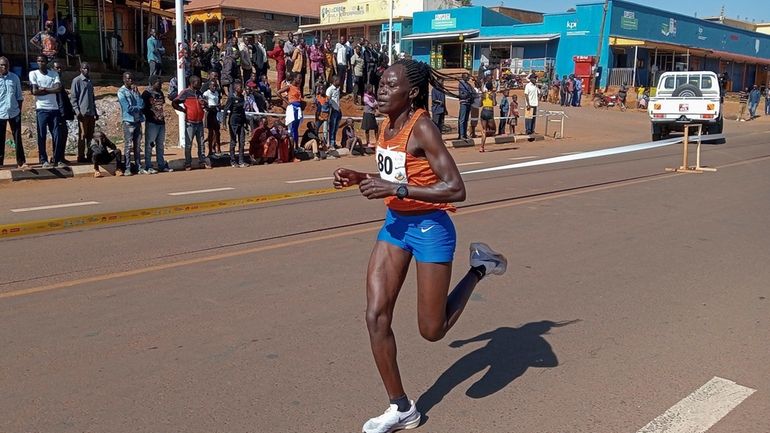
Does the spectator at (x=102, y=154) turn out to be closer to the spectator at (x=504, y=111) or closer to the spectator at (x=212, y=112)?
the spectator at (x=212, y=112)

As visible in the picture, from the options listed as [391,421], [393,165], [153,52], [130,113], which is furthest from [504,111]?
[391,421]

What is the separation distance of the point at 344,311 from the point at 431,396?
1.53 metres

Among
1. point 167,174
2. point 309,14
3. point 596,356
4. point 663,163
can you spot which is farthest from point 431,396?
point 309,14

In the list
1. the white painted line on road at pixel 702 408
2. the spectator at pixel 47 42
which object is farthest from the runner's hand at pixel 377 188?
the spectator at pixel 47 42

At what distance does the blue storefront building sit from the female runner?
43943 mm

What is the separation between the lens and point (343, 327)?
16.7ft

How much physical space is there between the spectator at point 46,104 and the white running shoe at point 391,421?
11.4 metres

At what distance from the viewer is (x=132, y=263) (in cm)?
664

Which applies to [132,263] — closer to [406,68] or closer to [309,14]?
[406,68]

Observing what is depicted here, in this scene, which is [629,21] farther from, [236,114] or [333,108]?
[236,114]

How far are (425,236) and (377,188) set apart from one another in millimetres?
392

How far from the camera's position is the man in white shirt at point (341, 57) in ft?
77.1

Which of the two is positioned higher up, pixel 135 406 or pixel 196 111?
pixel 196 111


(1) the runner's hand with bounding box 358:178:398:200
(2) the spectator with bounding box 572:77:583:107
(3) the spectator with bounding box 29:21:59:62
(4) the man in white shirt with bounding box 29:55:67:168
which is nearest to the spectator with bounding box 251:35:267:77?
(3) the spectator with bounding box 29:21:59:62
